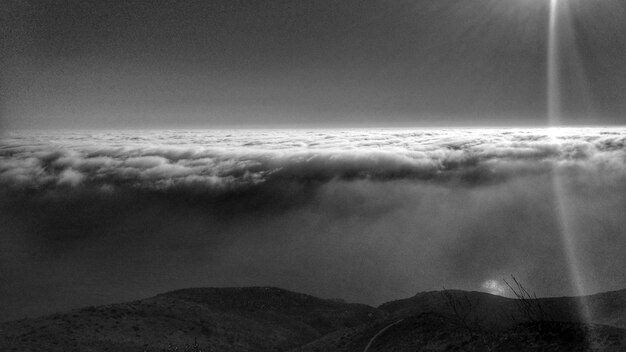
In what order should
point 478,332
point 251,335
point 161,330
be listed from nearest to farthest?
1. point 478,332
2. point 161,330
3. point 251,335

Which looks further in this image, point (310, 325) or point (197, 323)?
point (310, 325)

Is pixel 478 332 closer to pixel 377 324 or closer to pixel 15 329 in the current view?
pixel 377 324

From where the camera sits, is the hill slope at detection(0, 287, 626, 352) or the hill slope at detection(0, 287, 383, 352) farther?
the hill slope at detection(0, 287, 383, 352)

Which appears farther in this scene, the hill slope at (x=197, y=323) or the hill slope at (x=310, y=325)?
the hill slope at (x=197, y=323)

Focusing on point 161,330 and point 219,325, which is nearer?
point 161,330

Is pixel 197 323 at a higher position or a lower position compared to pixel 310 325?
higher

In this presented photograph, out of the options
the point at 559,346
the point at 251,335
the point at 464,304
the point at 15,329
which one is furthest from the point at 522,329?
the point at 15,329

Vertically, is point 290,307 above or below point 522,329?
below

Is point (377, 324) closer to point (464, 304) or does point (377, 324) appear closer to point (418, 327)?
point (418, 327)

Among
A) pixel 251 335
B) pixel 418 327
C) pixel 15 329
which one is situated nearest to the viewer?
pixel 418 327

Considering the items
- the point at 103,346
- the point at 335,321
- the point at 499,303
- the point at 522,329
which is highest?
the point at 522,329
